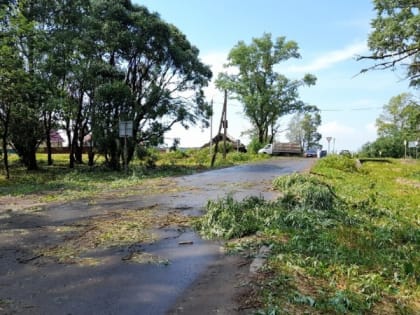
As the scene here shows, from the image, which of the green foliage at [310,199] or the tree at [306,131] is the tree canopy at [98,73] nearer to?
the green foliage at [310,199]

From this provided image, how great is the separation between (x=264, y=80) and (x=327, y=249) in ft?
152

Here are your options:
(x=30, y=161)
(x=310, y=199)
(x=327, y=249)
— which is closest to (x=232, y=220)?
(x=327, y=249)

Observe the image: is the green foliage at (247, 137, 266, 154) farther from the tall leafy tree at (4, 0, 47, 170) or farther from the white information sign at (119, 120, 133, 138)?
A: the white information sign at (119, 120, 133, 138)

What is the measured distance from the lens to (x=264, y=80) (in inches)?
1970

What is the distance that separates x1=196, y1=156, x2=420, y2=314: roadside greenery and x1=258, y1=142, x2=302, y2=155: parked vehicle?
36.4 meters

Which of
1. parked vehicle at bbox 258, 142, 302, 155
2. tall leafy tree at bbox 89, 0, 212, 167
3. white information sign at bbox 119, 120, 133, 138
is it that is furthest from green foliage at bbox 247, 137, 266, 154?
white information sign at bbox 119, 120, 133, 138

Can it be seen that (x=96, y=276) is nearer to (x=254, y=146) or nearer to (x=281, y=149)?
(x=254, y=146)

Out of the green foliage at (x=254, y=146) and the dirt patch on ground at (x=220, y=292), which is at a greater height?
the green foliage at (x=254, y=146)

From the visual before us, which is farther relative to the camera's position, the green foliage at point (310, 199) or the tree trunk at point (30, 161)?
the tree trunk at point (30, 161)

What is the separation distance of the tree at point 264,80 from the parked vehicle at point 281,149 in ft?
13.9

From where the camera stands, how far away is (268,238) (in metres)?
5.99

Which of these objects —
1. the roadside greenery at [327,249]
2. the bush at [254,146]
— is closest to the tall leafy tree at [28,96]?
the roadside greenery at [327,249]

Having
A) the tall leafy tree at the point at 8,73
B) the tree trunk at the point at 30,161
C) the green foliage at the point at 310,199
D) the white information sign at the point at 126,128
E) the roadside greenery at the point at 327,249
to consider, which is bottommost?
the roadside greenery at the point at 327,249

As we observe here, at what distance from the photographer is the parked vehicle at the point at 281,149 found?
45.9 metres
